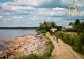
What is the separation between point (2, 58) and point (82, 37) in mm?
14510

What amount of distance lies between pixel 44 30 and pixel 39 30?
11.3 feet

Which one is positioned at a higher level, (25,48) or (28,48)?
(28,48)

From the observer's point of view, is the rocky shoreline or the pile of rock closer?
the pile of rock

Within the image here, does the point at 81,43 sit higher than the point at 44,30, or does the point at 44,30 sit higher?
the point at 81,43

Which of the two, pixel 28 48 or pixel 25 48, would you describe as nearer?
pixel 28 48

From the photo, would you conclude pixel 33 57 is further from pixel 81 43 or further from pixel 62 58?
pixel 81 43

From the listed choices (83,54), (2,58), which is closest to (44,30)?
(2,58)

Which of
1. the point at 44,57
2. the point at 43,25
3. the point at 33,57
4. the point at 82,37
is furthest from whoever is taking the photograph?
the point at 43,25

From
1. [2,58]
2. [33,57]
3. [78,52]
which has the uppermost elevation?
[33,57]

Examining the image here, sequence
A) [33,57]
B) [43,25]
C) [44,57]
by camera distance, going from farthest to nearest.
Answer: [43,25] → [44,57] → [33,57]

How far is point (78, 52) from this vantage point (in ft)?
124

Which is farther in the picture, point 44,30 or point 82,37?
point 44,30

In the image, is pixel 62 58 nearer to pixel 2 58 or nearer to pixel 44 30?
pixel 2 58

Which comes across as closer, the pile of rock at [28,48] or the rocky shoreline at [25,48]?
the pile of rock at [28,48]
